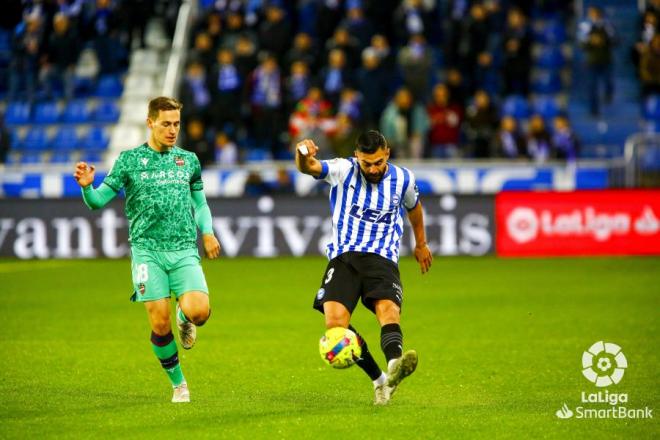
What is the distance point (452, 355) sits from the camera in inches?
412

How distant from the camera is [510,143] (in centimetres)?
2158

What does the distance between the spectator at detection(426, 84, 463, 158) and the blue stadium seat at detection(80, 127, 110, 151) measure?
7.10m

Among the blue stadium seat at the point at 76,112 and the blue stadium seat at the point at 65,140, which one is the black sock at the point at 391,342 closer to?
the blue stadium seat at the point at 65,140

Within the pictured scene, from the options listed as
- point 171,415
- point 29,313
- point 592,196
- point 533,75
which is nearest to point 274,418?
point 171,415

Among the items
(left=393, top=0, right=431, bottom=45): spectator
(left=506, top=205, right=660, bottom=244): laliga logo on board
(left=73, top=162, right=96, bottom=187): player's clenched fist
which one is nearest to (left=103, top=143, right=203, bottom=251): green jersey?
(left=73, top=162, right=96, bottom=187): player's clenched fist

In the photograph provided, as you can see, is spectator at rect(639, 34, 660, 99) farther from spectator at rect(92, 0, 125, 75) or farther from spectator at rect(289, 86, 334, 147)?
spectator at rect(92, 0, 125, 75)

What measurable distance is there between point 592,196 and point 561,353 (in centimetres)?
979

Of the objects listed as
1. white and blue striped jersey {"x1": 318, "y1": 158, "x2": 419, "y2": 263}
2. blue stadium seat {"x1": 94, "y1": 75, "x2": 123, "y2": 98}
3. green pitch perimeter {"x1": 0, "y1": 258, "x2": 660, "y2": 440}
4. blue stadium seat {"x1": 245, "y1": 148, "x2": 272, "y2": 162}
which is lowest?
green pitch perimeter {"x1": 0, "y1": 258, "x2": 660, "y2": 440}

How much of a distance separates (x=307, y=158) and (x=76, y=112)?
19.0 m

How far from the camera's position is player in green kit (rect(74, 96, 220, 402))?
801cm

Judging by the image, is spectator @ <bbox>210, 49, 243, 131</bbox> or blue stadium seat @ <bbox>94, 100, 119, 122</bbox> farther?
blue stadium seat @ <bbox>94, 100, 119, 122</bbox>

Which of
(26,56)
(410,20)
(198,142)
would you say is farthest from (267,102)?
(26,56)

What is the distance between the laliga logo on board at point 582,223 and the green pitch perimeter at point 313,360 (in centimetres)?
195

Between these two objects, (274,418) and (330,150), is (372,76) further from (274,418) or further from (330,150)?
(274,418)
